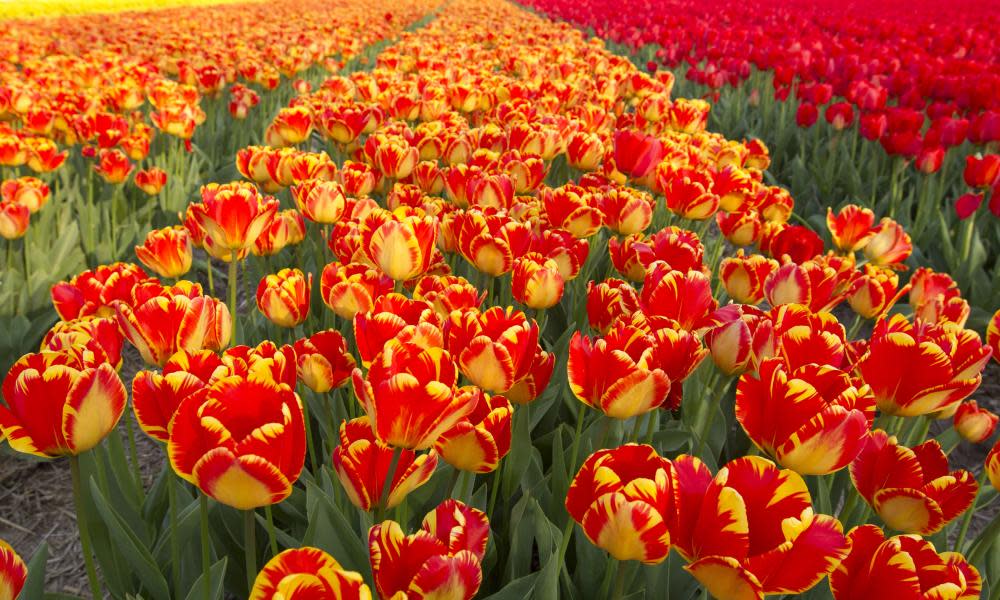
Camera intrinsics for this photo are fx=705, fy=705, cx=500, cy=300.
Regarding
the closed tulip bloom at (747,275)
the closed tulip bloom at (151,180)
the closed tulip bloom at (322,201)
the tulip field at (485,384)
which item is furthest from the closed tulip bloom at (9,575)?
the closed tulip bloom at (151,180)

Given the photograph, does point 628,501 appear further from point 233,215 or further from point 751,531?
point 233,215

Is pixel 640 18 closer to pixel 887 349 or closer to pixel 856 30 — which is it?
pixel 856 30

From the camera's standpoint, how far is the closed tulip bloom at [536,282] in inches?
59.6

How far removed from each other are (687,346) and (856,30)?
34.1ft

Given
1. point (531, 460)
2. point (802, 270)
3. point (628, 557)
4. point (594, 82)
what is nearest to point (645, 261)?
point (802, 270)

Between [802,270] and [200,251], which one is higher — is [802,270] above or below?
above

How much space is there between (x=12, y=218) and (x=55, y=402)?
6.35ft

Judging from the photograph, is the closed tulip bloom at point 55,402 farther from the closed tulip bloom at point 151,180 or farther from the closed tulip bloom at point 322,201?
the closed tulip bloom at point 151,180

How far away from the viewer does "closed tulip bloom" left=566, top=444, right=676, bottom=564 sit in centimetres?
77

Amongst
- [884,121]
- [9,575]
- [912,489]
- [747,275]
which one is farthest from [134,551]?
[884,121]

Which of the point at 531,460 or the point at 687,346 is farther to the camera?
the point at 531,460

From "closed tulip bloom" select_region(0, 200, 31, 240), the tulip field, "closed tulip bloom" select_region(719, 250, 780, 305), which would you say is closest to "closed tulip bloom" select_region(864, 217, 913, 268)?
the tulip field

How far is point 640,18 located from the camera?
11484 millimetres

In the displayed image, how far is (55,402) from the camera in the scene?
0.91 metres
